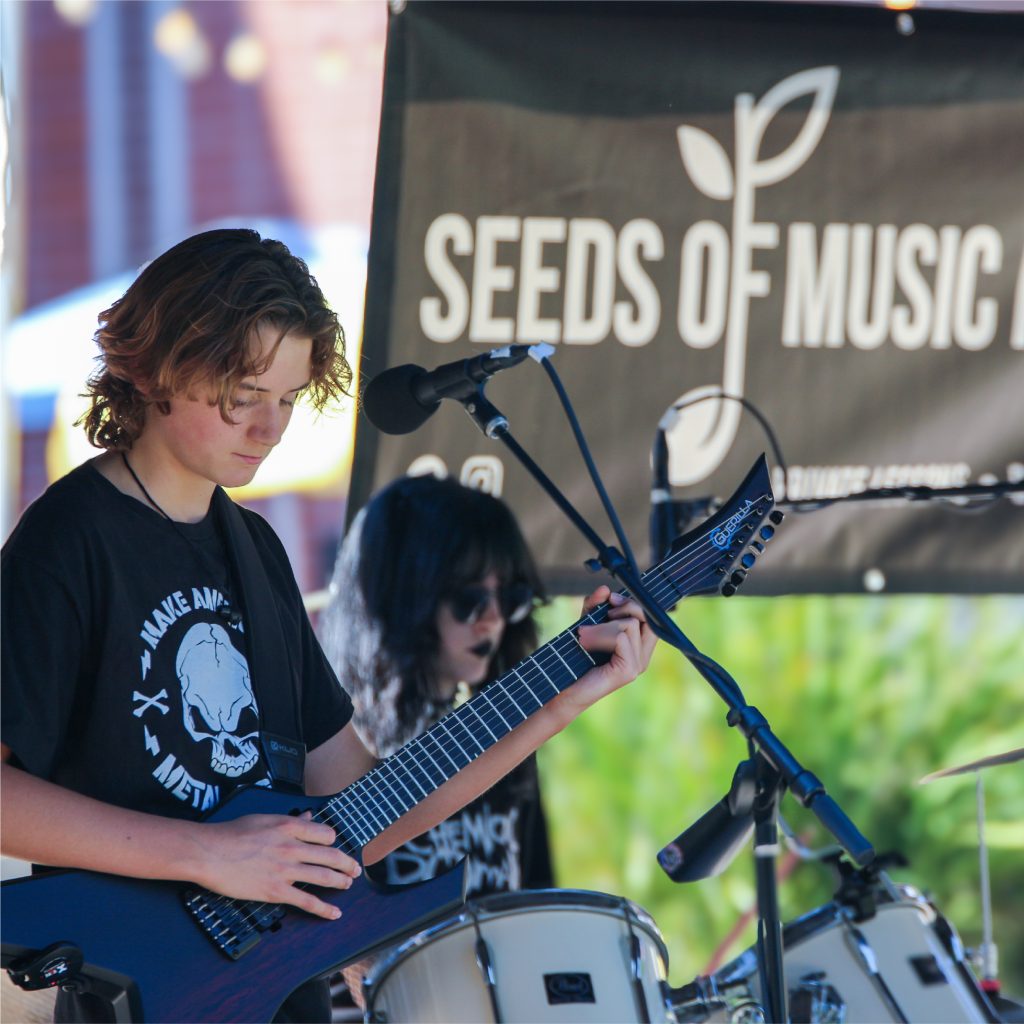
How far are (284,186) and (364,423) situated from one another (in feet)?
12.6

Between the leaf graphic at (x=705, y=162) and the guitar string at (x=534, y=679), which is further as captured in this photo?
the leaf graphic at (x=705, y=162)

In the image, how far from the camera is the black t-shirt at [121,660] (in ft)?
6.23

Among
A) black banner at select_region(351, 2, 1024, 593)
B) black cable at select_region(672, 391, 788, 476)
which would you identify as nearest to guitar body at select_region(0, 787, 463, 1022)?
black banner at select_region(351, 2, 1024, 593)

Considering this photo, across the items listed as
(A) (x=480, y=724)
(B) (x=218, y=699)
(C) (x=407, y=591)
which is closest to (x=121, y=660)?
(B) (x=218, y=699)

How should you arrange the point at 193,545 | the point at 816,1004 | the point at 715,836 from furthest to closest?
the point at 816,1004, the point at 193,545, the point at 715,836

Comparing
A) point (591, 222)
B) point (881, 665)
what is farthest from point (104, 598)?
point (881, 665)

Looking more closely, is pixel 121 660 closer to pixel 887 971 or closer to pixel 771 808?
pixel 771 808

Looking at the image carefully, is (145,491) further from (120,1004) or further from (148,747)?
(120,1004)

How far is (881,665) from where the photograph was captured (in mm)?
5582

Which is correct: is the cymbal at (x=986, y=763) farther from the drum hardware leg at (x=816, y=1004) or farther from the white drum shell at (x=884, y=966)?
the drum hardware leg at (x=816, y=1004)

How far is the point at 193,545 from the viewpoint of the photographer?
213cm

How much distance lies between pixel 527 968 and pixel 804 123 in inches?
74.1

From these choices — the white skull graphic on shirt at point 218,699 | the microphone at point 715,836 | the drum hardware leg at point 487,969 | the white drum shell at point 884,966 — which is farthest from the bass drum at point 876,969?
the white skull graphic on shirt at point 218,699

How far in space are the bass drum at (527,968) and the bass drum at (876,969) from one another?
254 mm
